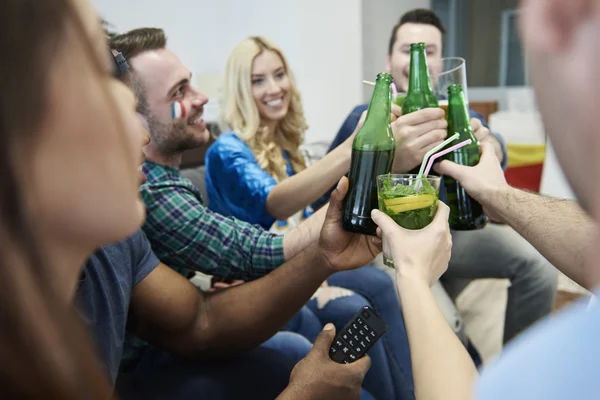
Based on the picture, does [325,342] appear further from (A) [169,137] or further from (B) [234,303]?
(A) [169,137]

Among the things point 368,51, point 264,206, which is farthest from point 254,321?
point 368,51

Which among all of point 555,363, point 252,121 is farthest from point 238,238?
point 555,363

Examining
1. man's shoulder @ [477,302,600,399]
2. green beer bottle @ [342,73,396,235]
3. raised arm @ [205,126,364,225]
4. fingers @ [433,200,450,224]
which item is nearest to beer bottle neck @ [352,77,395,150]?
green beer bottle @ [342,73,396,235]

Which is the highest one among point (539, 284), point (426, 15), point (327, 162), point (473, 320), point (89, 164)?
point (426, 15)

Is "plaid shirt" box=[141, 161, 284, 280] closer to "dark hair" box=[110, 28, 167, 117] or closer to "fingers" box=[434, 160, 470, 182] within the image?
"dark hair" box=[110, 28, 167, 117]

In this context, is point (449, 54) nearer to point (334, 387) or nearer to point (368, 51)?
point (368, 51)

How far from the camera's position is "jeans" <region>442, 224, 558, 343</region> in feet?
6.24

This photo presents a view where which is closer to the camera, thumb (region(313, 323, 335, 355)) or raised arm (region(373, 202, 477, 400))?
raised arm (region(373, 202, 477, 400))

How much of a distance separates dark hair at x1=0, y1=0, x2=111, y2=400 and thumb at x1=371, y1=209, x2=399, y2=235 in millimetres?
521

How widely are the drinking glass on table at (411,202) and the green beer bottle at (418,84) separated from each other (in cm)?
35

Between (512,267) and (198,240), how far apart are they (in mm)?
1172

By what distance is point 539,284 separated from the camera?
1.91m

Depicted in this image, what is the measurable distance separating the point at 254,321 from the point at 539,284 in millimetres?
1209

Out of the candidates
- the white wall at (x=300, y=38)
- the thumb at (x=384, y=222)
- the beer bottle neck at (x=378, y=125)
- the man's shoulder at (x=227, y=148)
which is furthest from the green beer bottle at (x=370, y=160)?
the white wall at (x=300, y=38)
